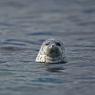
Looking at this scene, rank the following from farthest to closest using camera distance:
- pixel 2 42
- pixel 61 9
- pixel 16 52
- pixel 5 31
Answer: pixel 61 9, pixel 5 31, pixel 2 42, pixel 16 52

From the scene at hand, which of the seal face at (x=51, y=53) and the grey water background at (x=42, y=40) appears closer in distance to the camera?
the grey water background at (x=42, y=40)

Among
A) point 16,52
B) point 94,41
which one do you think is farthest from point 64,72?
point 94,41

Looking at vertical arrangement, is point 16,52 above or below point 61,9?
below

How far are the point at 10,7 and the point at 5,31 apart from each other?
8.36 meters

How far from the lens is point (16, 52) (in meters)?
18.8

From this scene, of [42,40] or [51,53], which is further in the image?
[42,40]

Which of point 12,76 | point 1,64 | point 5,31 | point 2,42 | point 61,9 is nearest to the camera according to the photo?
point 12,76

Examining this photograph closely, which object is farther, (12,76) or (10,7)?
(10,7)

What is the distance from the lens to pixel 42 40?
841 inches

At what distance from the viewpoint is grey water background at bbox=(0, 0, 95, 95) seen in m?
14.3

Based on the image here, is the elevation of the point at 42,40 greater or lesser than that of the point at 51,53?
greater

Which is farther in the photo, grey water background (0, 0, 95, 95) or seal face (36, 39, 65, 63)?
seal face (36, 39, 65, 63)

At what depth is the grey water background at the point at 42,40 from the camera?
14.3 m

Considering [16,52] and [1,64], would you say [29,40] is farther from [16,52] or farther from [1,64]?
[1,64]
